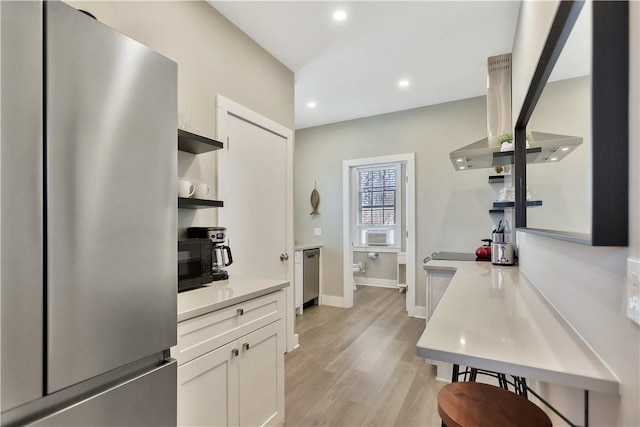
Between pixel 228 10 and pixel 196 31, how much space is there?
13.8 inches

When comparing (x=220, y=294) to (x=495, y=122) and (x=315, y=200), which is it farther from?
(x=315, y=200)

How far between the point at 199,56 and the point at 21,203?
1.78 m

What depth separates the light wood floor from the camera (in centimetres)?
198

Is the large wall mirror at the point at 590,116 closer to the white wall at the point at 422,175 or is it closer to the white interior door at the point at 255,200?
the white interior door at the point at 255,200

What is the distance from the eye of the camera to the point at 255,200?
2.64 m

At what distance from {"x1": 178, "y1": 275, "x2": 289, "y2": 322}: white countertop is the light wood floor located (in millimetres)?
918

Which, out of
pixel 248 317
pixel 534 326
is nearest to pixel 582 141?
pixel 534 326

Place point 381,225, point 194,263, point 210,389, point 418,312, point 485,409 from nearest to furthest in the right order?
point 485,409 → point 210,389 → point 194,263 → point 418,312 → point 381,225

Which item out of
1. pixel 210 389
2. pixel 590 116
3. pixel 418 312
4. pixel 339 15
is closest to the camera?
pixel 590 116

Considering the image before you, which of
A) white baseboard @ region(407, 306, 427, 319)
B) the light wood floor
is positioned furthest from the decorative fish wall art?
white baseboard @ region(407, 306, 427, 319)

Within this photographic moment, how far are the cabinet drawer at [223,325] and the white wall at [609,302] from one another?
1.33 metres

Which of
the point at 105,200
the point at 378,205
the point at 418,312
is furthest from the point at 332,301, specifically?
the point at 105,200

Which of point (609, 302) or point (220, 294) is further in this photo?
point (220, 294)

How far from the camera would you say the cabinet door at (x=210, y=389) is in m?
1.24
